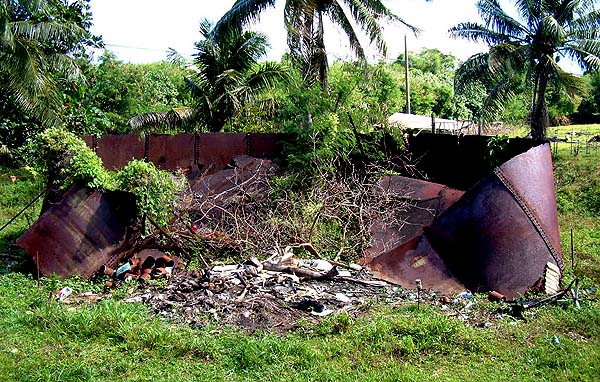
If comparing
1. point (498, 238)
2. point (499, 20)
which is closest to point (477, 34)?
point (499, 20)

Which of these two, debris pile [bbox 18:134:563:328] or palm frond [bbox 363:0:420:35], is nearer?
debris pile [bbox 18:134:563:328]

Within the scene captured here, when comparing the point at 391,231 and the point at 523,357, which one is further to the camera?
the point at 391,231

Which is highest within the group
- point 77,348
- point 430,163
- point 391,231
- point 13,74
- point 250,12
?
point 250,12

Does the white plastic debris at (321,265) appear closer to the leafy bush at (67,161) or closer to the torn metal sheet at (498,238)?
the torn metal sheet at (498,238)

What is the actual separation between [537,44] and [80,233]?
1684 cm

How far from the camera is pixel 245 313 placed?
650 centimetres

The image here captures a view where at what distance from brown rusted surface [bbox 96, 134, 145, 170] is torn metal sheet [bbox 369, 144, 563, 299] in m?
6.32

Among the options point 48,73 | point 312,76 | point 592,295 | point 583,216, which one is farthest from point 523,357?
point 48,73

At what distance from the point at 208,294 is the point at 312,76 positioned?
392 inches

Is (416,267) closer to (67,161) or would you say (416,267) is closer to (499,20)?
(67,161)

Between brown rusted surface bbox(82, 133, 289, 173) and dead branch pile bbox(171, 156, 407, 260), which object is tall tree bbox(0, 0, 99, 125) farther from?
dead branch pile bbox(171, 156, 407, 260)

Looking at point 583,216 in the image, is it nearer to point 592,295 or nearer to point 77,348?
point 592,295

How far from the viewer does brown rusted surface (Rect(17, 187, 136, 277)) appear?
8.21 metres

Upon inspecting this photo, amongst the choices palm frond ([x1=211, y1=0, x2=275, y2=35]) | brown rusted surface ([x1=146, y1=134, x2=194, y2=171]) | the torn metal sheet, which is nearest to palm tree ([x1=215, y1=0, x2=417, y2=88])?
palm frond ([x1=211, y1=0, x2=275, y2=35])
